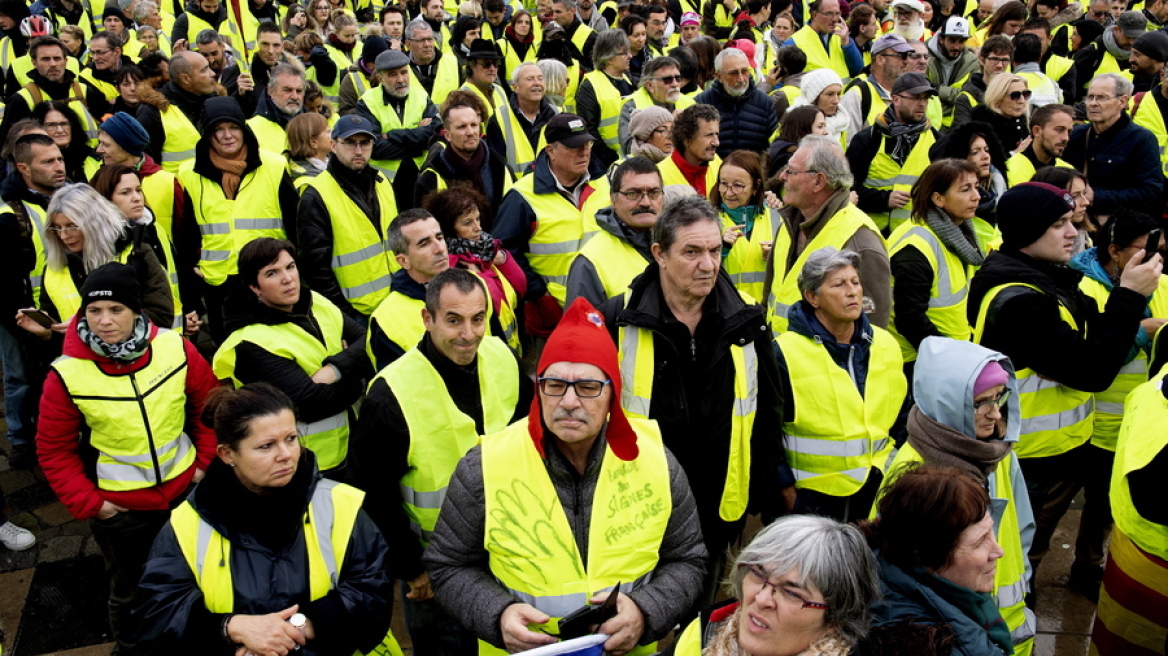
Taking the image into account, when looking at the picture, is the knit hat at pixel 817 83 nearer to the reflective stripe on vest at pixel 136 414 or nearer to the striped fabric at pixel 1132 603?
the striped fabric at pixel 1132 603

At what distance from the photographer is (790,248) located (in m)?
5.02

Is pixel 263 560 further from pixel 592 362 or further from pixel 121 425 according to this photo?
pixel 121 425

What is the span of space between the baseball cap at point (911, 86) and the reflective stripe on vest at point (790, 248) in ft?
7.23

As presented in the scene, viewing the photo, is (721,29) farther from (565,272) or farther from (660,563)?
(660,563)

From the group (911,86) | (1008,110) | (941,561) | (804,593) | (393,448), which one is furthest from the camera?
(1008,110)

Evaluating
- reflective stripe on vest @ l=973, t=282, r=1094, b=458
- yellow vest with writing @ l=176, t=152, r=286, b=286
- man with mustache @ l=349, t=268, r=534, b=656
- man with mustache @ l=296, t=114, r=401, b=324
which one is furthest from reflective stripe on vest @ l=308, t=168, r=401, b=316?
reflective stripe on vest @ l=973, t=282, r=1094, b=458

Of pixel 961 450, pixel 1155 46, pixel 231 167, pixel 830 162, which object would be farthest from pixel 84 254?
pixel 1155 46

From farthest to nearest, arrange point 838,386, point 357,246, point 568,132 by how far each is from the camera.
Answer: point 357,246, point 568,132, point 838,386

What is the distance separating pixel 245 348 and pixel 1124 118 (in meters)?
6.24

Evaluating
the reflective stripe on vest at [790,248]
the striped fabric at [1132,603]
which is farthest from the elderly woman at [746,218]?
the striped fabric at [1132,603]

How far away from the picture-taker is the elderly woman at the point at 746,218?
5234 mm

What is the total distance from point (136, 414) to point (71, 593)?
5.51ft

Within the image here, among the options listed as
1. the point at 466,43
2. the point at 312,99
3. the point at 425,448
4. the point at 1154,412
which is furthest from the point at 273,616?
the point at 466,43

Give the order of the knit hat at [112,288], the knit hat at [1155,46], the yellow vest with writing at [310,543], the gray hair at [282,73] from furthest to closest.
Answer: the knit hat at [1155,46], the gray hair at [282,73], the knit hat at [112,288], the yellow vest with writing at [310,543]
